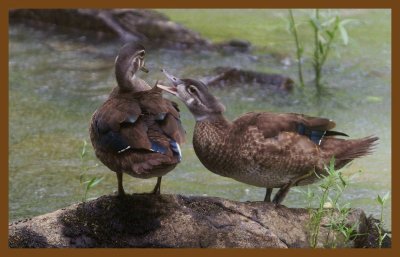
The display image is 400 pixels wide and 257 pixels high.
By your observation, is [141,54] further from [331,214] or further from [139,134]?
[331,214]

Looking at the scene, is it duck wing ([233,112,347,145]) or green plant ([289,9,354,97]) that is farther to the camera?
green plant ([289,9,354,97])

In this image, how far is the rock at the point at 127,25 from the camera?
1133 cm

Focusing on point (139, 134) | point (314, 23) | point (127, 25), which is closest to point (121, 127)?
point (139, 134)

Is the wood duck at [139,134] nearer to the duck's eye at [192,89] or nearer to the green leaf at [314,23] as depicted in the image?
the duck's eye at [192,89]

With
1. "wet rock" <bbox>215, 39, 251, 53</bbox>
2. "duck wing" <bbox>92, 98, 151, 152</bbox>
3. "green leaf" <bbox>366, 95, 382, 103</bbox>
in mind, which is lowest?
"green leaf" <bbox>366, 95, 382, 103</bbox>

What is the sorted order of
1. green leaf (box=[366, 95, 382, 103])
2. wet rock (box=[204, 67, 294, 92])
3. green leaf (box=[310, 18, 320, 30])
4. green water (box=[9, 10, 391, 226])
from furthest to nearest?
wet rock (box=[204, 67, 294, 92])
green leaf (box=[366, 95, 382, 103])
green leaf (box=[310, 18, 320, 30])
green water (box=[9, 10, 391, 226])

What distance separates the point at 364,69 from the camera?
10547 mm

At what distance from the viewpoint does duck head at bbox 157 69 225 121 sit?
563 centimetres

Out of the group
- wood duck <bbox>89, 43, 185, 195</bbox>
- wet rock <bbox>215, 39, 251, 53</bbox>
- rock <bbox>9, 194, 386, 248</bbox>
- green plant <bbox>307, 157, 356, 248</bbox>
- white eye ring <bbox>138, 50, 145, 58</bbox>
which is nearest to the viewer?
wood duck <bbox>89, 43, 185, 195</bbox>

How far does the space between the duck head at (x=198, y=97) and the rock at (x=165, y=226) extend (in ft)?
1.88

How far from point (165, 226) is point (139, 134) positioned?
0.58m

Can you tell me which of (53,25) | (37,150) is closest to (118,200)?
(37,150)

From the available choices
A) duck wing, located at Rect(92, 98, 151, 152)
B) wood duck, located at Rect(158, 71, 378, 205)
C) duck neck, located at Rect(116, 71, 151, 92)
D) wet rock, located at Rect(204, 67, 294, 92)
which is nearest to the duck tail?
wood duck, located at Rect(158, 71, 378, 205)

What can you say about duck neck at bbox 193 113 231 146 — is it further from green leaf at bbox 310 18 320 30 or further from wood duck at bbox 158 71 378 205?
green leaf at bbox 310 18 320 30
